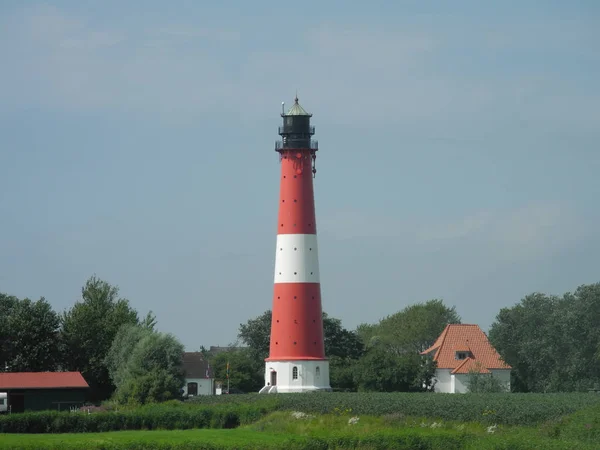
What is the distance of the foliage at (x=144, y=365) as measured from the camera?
73.6m

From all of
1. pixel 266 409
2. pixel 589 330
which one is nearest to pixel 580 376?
pixel 589 330

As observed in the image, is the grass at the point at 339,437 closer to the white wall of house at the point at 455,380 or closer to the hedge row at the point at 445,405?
the hedge row at the point at 445,405

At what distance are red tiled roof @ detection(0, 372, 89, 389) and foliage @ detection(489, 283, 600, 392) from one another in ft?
101

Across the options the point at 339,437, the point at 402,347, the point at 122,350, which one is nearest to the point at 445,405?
the point at 339,437

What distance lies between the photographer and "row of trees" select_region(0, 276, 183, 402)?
250ft

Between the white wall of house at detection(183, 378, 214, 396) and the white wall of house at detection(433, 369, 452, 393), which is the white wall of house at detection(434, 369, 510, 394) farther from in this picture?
the white wall of house at detection(183, 378, 214, 396)

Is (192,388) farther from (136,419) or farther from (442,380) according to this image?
(136,419)

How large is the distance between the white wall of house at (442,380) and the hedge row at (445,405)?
18172 mm

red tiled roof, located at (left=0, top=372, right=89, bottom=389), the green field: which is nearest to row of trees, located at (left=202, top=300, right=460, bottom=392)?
the green field

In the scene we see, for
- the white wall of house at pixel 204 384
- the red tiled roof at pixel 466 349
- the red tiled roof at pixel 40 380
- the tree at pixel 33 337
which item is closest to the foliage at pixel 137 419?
the red tiled roof at pixel 40 380

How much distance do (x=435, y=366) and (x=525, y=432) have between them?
34174 mm

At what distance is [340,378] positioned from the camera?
276 ft

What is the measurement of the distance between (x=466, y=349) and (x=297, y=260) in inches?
772

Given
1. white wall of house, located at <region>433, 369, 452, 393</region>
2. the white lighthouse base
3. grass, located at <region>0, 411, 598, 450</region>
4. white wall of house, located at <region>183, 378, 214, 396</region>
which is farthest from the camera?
white wall of house, located at <region>183, 378, 214, 396</region>
